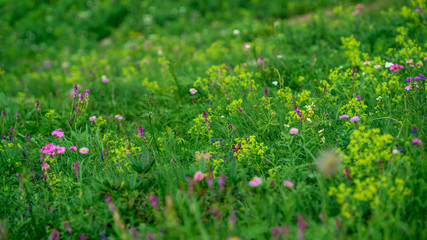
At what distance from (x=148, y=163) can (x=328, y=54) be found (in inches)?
118

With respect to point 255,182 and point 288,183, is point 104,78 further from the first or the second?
point 288,183

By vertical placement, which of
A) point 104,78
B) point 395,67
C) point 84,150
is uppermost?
point 395,67

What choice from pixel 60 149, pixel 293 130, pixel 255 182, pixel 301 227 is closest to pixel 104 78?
pixel 60 149

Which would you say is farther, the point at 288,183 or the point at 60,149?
the point at 60,149

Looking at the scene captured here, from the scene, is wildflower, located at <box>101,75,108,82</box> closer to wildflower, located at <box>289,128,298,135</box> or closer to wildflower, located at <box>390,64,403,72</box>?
wildflower, located at <box>289,128,298,135</box>

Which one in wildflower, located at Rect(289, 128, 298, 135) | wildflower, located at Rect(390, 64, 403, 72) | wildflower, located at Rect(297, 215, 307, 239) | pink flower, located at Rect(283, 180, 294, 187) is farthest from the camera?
wildflower, located at Rect(390, 64, 403, 72)

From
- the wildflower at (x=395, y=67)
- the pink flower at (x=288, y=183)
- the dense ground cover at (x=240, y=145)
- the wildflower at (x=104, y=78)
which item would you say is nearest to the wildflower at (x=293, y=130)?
the dense ground cover at (x=240, y=145)

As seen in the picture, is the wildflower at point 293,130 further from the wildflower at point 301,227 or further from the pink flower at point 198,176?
the wildflower at point 301,227

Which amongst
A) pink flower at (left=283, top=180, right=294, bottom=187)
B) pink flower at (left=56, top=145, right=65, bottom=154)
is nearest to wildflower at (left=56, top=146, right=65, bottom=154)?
pink flower at (left=56, top=145, right=65, bottom=154)

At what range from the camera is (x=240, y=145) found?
281cm

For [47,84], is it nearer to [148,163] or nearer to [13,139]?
[13,139]

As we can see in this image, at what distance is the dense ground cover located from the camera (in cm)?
199

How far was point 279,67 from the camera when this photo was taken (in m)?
4.01

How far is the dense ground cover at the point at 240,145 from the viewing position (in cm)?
199
